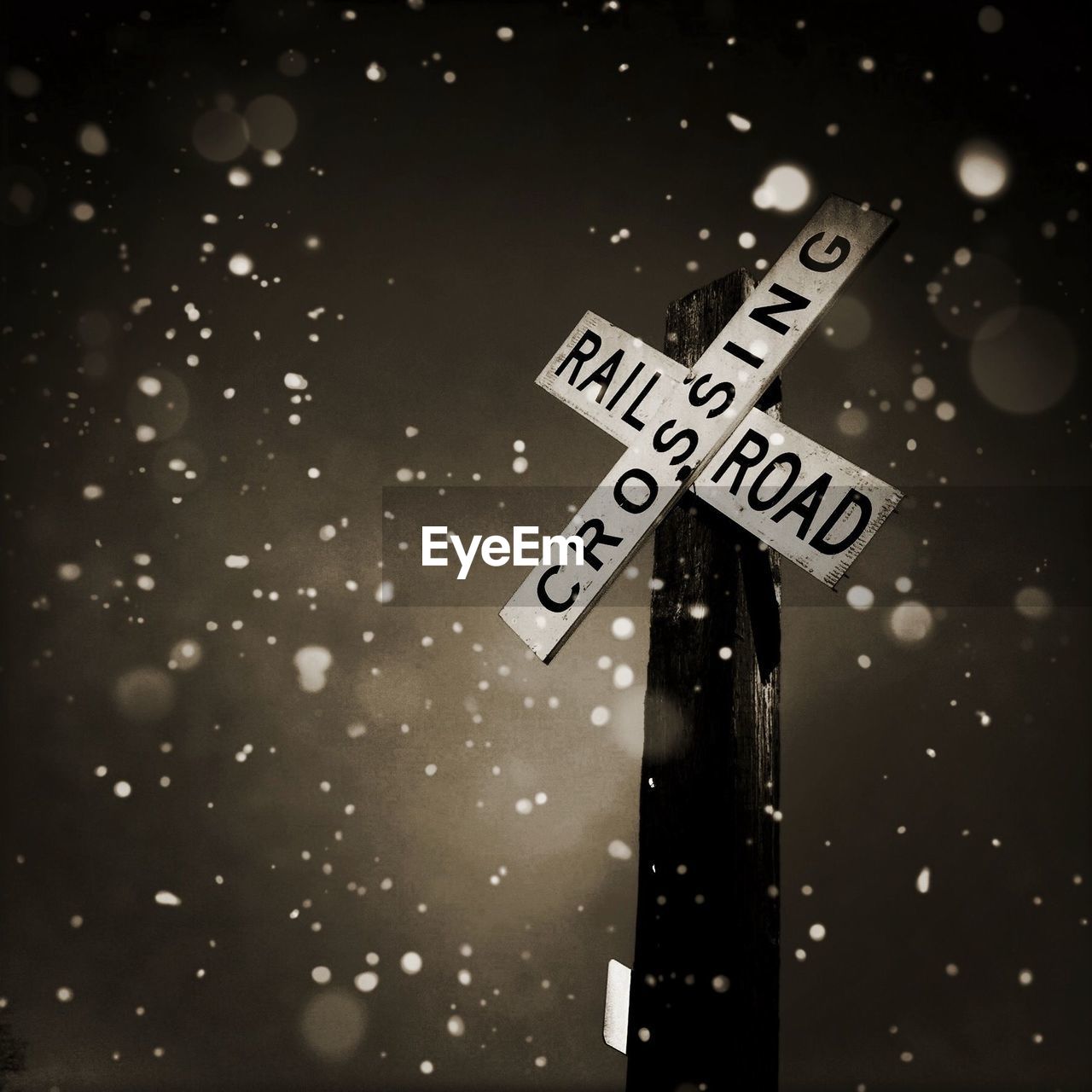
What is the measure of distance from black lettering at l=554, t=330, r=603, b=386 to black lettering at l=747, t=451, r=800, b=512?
326mm

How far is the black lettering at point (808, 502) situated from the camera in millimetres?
842

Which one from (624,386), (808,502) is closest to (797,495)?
(808,502)

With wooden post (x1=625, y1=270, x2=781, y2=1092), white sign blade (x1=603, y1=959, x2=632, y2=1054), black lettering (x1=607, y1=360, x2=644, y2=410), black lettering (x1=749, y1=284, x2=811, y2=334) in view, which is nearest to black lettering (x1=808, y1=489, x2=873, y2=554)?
wooden post (x1=625, y1=270, x2=781, y2=1092)

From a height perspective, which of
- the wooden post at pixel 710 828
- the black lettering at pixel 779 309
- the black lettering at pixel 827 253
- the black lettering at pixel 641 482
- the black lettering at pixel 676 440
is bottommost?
the wooden post at pixel 710 828

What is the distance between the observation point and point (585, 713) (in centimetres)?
207

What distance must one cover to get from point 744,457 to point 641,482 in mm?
135

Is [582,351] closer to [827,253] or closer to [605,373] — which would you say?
[605,373]

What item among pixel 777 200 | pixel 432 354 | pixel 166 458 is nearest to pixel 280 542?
pixel 166 458

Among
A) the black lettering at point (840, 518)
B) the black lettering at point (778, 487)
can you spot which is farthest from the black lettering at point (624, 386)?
the black lettering at point (840, 518)

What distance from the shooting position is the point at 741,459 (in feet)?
2.98

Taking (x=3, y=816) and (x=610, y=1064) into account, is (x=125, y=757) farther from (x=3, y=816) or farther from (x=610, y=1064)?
(x=610, y=1064)

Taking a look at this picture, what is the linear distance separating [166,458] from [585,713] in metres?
1.50

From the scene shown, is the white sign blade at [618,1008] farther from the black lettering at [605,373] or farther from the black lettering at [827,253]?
the black lettering at [827,253]

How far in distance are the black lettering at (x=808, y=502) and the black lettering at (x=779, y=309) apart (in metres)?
0.20
